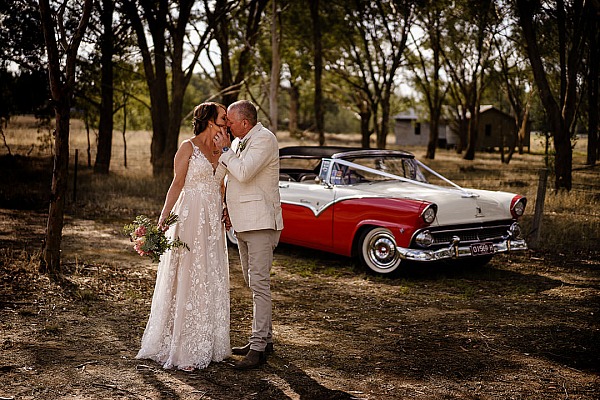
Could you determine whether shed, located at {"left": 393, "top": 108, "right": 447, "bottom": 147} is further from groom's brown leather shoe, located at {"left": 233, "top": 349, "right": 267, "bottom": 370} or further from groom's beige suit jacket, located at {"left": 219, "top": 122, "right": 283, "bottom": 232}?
groom's brown leather shoe, located at {"left": 233, "top": 349, "right": 267, "bottom": 370}

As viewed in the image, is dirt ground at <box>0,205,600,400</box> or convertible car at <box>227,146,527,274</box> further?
convertible car at <box>227,146,527,274</box>

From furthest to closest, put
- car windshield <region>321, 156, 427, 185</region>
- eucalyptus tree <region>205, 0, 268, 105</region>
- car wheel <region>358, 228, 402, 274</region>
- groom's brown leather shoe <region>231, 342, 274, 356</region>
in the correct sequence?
eucalyptus tree <region>205, 0, 268, 105</region> → car windshield <region>321, 156, 427, 185</region> → car wheel <region>358, 228, 402, 274</region> → groom's brown leather shoe <region>231, 342, 274, 356</region>

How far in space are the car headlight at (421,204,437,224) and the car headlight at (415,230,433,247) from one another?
0.48ft

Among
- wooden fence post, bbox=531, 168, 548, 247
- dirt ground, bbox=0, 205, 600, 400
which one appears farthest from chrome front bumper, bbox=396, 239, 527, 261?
wooden fence post, bbox=531, 168, 548, 247

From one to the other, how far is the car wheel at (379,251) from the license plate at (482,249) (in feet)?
2.87

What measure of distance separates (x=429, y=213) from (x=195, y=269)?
12.2 feet

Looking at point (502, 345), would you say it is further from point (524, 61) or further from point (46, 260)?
point (524, 61)

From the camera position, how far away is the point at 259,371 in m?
5.21

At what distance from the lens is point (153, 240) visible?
5.28m

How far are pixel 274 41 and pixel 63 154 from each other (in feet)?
42.4

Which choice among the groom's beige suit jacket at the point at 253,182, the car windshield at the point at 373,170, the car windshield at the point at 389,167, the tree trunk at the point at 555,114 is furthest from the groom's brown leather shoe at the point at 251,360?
the tree trunk at the point at 555,114

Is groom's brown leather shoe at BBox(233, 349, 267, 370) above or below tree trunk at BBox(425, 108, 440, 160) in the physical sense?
below

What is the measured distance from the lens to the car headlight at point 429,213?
27.3ft

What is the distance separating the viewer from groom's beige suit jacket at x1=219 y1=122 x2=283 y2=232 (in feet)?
17.2
